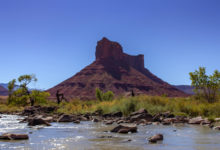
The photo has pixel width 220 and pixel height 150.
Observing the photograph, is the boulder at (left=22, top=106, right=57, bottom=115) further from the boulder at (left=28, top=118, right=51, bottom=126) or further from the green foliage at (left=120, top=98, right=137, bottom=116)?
the boulder at (left=28, top=118, right=51, bottom=126)

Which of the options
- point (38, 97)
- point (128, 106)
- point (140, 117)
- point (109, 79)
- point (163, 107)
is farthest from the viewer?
point (109, 79)

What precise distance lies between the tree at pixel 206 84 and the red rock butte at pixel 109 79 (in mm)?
97878

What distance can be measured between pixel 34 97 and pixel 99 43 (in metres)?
129

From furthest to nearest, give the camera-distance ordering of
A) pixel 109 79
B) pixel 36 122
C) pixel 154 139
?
pixel 109 79
pixel 36 122
pixel 154 139

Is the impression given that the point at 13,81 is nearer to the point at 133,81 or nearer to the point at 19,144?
the point at 19,144

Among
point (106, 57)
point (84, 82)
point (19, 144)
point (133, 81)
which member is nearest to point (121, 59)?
point (106, 57)

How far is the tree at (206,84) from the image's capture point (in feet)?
73.6

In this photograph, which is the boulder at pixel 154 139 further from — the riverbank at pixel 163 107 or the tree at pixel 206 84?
the tree at pixel 206 84

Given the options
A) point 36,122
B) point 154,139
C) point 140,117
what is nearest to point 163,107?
point 140,117

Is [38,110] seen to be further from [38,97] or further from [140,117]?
[38,97]

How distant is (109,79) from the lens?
140000mm

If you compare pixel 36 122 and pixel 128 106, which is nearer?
pixel 36 122

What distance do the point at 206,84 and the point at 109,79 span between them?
11744 cm

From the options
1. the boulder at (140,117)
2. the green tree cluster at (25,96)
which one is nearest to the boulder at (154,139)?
the boulder at (140,117)
